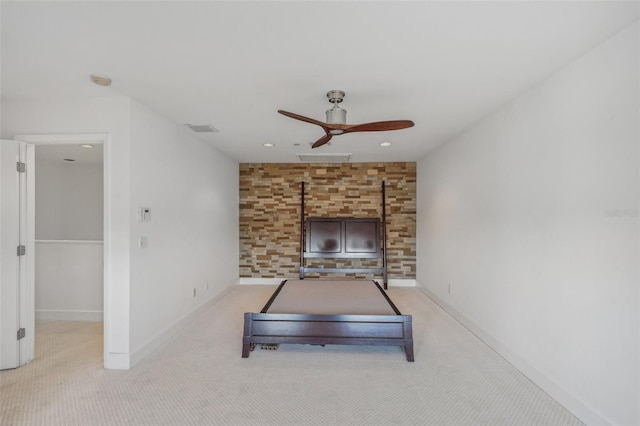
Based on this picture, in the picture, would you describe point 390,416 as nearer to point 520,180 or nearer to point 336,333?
point 336,333

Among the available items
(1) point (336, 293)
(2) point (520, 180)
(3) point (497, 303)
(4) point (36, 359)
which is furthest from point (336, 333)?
(4) point (36, 359)

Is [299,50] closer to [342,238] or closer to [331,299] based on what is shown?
[331,299]

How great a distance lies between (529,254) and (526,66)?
4.81ft

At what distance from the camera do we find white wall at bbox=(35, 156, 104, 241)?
512 cm

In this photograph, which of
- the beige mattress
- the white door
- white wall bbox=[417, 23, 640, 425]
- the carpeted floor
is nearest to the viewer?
white wall bbox=[417, 23, 640, 425]

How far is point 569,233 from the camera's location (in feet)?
6.80

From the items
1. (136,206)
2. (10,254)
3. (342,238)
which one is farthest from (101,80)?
(342,238)

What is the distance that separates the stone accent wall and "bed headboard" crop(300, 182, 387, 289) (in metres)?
0.29

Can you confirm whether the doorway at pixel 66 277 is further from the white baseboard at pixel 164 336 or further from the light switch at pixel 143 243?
the light switch at pixel 143 243

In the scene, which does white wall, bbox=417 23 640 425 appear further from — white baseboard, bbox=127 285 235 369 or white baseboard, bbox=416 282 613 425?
white baseboard, bbox=127 285 235 369

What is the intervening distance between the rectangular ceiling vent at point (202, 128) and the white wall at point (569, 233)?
3.10 meters

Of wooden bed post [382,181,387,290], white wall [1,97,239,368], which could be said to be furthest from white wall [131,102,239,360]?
wooden bed post [382,181,387,290]

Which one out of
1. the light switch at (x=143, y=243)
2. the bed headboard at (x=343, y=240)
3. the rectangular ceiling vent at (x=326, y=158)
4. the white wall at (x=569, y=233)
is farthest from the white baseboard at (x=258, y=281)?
the white wall at (x=569, y=233)

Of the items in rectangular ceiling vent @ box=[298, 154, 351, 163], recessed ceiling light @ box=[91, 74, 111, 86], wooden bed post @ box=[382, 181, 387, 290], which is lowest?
wooden bed post @ box=[382, 181, 387, 290]
